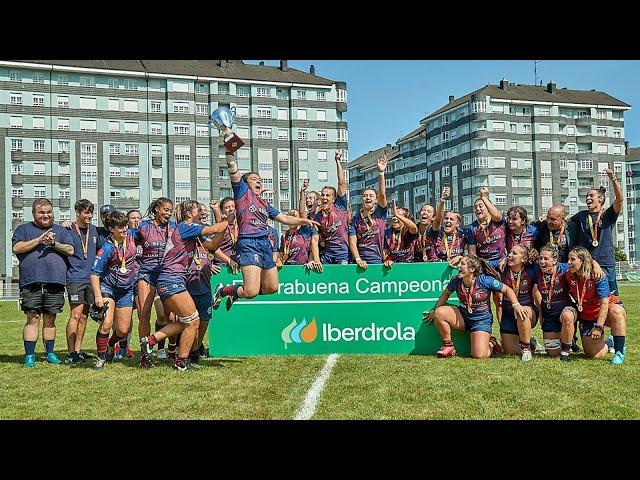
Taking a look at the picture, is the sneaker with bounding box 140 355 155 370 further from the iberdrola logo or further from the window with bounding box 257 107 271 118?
the window with bounding box 257 107 271 118

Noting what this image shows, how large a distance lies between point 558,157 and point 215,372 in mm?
81618

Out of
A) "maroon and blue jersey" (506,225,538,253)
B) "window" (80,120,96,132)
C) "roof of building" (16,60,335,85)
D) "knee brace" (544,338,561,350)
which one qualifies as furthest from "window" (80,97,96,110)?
"knee brace" (544,338,561,350)

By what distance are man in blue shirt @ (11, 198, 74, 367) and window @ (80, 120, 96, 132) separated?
57.0m

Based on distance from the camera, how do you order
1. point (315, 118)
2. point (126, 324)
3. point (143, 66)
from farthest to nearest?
point (315, 118) < point (143, 66) < point (126, 324)

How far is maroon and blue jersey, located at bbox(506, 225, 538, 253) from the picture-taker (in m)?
9.28

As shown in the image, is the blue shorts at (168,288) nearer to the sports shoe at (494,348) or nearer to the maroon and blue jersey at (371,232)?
the maroon and blue jersey at (371,232)

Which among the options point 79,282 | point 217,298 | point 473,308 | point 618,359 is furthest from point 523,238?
point 79,282

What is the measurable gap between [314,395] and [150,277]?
316cm

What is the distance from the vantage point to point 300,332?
374 inches

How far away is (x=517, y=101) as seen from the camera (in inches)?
3142

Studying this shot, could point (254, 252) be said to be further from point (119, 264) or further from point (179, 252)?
point (119, 264)

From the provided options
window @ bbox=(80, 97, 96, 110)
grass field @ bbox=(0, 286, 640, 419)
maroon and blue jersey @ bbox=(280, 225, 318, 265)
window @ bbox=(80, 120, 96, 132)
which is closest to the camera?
grass field @ bbox=(0, 286, 640, 419)
